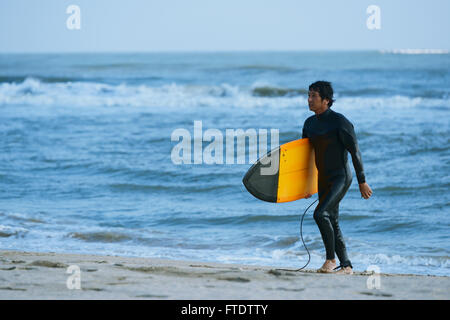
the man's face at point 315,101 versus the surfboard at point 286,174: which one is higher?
the man's face at point 315,101

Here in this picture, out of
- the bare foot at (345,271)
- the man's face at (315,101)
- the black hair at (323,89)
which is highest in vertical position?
the black hair at (323,89)

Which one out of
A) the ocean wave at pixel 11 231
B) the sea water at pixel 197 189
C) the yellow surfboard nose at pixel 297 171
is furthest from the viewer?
the ocean wave at pixel 11 231

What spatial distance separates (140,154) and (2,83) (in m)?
19.1

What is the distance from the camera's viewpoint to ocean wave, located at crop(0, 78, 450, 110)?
69.9 feet

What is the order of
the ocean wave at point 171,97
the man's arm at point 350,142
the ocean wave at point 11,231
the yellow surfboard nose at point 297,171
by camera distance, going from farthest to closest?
the ocean wave at point 171,97 < the ocean wave at point 11,231 < the yellow surfboard nose at point 297,171 < the man's arm at point 350,142

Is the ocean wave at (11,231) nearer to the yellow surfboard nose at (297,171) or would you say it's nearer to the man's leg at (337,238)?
the yellow surfboard nose at (297,171)

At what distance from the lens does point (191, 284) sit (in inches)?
168

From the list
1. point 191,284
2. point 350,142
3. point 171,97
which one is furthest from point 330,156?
point 171,97

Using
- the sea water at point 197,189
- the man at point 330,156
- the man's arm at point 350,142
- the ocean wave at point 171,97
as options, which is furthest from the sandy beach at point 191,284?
the ocean wave at point 171,97

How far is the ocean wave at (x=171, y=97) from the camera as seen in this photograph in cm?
2131

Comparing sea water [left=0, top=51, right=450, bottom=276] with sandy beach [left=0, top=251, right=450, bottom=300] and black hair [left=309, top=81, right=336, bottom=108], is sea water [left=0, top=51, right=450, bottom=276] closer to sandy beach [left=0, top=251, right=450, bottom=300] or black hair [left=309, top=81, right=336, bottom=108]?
sandy beach [left=0, top=251, right=450, bottom=300]

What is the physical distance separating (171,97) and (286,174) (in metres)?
19.6

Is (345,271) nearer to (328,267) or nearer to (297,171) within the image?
(328,267)

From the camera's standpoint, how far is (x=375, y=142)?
13219mm
